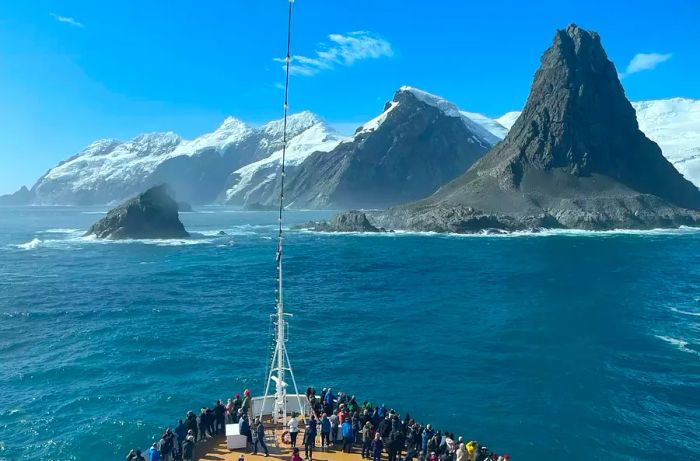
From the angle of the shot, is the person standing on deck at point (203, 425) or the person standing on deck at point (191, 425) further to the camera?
the person standing on deck at point (203, 425)

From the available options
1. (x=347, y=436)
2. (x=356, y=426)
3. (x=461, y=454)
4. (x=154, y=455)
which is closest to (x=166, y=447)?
(x=154, y=455)

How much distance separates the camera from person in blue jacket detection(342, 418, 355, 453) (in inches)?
1097

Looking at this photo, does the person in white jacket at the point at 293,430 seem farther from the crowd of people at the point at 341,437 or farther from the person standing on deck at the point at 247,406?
the person standing on deck at the point at 247,406

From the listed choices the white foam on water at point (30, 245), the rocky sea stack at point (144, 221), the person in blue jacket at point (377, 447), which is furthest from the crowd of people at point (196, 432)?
the rocky sea stack at point (144, 221)

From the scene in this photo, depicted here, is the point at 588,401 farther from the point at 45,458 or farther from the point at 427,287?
the point at 427,287

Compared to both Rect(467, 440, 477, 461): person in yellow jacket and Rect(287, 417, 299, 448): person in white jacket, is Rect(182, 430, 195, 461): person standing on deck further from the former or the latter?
Rect(467, 440, 477, 461): person in yellow jacket

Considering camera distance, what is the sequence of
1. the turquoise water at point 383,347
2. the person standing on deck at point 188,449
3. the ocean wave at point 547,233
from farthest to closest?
the ocean wave at point 547,233
the turquoise water at point 383,347
the person standing on deck at point 188,449

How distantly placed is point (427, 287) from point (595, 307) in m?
27.8

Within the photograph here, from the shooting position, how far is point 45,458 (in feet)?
114

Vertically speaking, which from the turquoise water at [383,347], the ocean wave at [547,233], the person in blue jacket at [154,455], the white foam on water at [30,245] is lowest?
the turquoise water at [383,347]

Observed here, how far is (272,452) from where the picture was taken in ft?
88.7

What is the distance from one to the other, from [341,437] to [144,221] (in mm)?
151384

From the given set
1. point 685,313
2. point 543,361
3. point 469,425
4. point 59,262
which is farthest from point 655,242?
point 59,262

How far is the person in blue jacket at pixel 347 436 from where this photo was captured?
27.9 m
